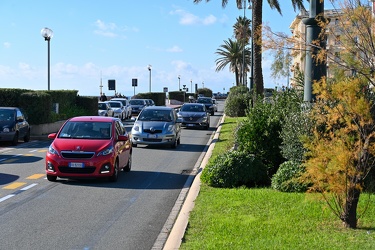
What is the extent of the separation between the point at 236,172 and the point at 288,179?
1410 mm

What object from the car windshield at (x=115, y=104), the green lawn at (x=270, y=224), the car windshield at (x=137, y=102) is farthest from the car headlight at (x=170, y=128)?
the car windshield at (x=137, y=102)

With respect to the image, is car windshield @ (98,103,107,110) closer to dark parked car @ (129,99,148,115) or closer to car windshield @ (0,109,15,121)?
dark parked car @ (129,99,148,115)

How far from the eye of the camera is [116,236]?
9.46 meters

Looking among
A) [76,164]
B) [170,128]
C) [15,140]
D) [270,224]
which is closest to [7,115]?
[15,140]

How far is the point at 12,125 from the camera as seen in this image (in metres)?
25.9

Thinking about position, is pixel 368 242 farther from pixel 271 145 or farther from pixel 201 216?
pixel 271 145

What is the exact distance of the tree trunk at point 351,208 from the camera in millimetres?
8945

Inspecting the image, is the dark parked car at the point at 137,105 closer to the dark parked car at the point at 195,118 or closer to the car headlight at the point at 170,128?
the dark parked car at the point at 195,118

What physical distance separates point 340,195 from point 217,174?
458cm

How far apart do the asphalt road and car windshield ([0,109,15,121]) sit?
6388 mm

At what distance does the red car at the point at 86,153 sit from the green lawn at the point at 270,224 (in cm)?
374

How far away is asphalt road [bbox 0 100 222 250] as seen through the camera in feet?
30.3

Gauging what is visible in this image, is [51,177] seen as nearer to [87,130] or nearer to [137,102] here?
[87,130]

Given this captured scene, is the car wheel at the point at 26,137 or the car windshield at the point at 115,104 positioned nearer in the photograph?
the car wheel at the point at 26,137
